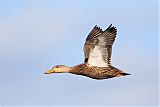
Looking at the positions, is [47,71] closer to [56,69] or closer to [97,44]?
[56,69]

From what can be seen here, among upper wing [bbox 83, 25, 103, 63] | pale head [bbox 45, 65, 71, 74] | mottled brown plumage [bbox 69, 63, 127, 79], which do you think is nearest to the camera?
mottled brown plumage [bbox 69, 63, 127, 79]

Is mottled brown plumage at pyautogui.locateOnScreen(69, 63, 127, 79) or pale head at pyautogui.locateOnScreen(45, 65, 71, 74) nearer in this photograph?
mottled brown plumage at pyautogui.locateOnScreen(69, 63, 127, 79)

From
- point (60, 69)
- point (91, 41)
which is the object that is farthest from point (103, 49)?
point (60, 69)

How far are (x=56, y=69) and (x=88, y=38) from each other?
6.66 ft

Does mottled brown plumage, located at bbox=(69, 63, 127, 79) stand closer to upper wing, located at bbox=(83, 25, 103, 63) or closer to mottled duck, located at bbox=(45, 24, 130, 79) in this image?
mottled duck, located at bbox=(45, 24, 130, 79)

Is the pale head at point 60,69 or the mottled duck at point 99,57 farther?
the pale head at point 60,69

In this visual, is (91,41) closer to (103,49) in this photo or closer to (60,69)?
(103,49)

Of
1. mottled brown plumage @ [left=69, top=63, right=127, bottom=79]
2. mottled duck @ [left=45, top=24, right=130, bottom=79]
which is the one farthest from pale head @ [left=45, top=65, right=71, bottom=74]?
mottled brown plumage @ [left=69, top=63, right=127, bottom=79]

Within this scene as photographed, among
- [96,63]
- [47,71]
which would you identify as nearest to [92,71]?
[96,63]

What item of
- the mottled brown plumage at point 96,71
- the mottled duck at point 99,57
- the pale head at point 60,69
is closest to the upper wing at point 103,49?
the mottled duck at point 99,57

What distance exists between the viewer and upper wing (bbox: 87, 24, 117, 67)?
28.5 metres

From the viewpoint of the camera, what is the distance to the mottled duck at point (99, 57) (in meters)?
28.5

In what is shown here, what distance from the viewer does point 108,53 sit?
28562 millimetres

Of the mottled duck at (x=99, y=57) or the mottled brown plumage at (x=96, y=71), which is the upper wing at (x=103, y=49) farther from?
the mottled brown plumage at (x=96, y=71)
